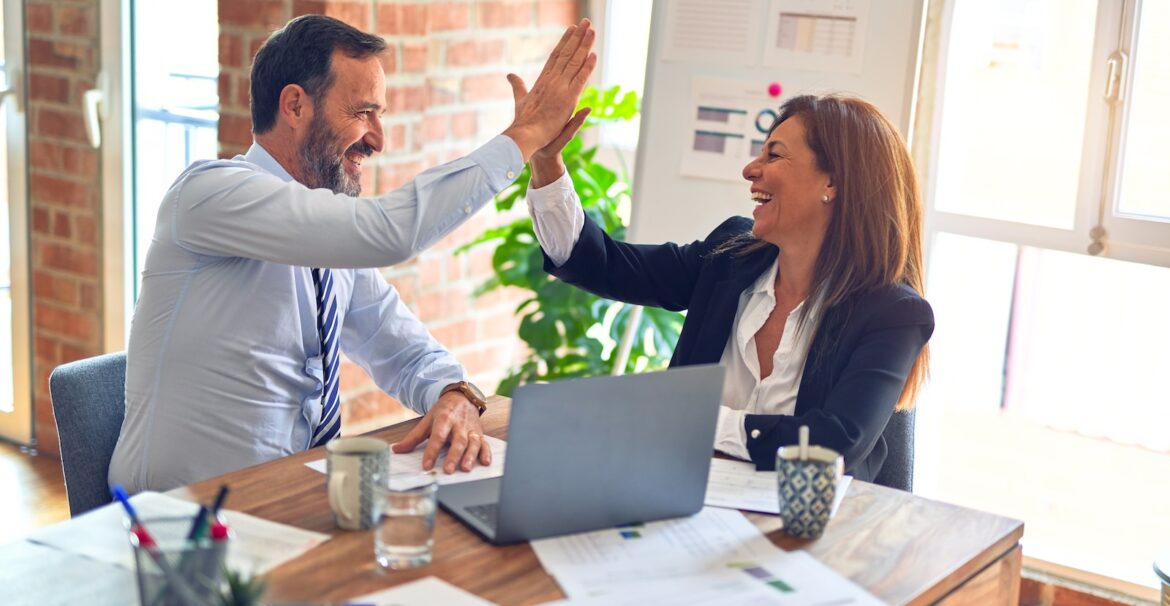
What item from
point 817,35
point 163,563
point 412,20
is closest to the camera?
point 163,563

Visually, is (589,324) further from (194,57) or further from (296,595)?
(296,595)

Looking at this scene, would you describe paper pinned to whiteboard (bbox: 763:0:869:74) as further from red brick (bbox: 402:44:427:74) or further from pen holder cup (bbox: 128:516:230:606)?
pen holder cup (bbox: 128:516:230:606)

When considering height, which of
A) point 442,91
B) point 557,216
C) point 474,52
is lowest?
point 557,216

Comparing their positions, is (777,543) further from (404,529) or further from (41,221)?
(41,221)

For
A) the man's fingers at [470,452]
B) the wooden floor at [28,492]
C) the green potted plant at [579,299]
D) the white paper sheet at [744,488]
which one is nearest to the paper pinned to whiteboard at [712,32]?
the green potted plant at [579,299]

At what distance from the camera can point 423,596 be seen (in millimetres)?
1315

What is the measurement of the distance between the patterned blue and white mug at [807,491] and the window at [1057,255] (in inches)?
60.7

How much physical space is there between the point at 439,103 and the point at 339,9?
18.9 inches

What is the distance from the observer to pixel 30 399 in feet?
12.6

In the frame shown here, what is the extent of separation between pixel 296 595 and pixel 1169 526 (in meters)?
2.54

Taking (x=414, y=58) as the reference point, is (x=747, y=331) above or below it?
below

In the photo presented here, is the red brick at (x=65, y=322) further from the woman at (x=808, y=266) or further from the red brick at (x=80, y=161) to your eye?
the woman at (x=808, y=266)

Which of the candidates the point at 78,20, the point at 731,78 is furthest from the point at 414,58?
the point at 78,20

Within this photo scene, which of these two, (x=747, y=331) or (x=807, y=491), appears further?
(x=747, y=331)
